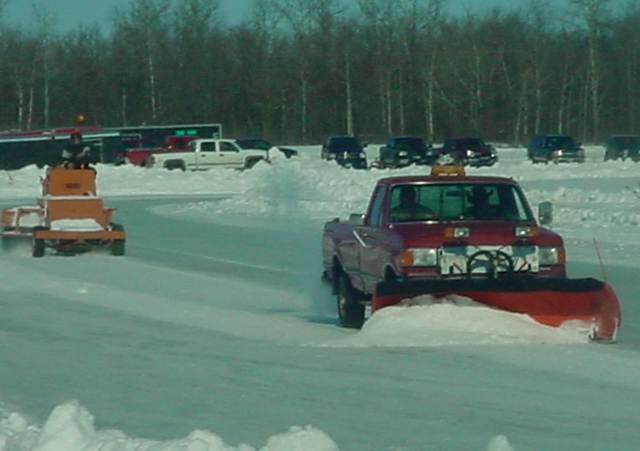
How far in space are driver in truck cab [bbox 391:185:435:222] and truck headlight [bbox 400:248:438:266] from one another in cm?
78

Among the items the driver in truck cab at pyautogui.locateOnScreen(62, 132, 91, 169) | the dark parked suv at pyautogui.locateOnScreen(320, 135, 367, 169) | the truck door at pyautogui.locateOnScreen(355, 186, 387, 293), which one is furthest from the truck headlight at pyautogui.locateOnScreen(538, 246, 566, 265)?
the dark parked suv at pyautogui.locateOnScreen(320, 135, 367, 169)

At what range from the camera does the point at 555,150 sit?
60.5m

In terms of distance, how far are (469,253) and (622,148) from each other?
54111 millimetres

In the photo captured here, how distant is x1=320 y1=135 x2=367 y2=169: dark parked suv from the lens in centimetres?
6134

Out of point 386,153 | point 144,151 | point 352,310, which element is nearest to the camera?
point 352,310

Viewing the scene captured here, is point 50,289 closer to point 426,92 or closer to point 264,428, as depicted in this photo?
point 264,428

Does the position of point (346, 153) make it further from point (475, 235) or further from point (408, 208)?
point (475, 235)

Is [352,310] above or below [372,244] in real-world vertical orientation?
below

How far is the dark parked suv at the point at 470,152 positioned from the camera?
58.9 meters

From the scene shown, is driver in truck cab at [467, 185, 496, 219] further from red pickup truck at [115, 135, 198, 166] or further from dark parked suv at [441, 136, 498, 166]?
red pickup truck at [115, 135, 198, 166]

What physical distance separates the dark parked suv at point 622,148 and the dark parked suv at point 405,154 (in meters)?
9.30

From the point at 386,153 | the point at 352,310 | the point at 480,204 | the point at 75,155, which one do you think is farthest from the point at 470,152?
the point at 480,204

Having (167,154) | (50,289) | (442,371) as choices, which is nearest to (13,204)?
(167,154)

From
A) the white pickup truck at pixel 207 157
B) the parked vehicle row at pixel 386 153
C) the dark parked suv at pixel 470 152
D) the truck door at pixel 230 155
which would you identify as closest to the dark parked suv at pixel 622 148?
the parked vehicle row at pixel 386 153
